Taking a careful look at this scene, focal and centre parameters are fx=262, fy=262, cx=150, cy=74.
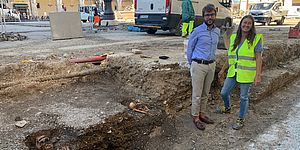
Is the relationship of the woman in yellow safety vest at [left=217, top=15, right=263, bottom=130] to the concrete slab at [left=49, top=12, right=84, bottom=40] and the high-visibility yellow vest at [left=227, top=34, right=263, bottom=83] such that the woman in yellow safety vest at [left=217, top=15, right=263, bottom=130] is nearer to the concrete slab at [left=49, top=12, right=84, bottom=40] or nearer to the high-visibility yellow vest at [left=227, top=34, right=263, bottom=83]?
the high-visibility yellow vest at [left=227, top=34, right=263, bottom=83]

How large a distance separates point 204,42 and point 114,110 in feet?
5.50

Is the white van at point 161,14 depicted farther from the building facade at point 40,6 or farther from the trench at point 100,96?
the building facade at point 40,6

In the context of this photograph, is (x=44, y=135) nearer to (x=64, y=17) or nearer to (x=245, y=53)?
(x=245, y=53)

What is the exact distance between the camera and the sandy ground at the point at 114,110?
3426 mm

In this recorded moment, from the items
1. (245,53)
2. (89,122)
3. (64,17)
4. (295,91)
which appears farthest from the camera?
(64,17)

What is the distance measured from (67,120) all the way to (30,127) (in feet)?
1.51

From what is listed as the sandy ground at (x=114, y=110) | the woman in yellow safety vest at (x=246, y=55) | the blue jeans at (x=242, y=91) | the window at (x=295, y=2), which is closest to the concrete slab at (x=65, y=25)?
the sandy ground at (x=114, y=110)

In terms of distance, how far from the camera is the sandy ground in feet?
11.2

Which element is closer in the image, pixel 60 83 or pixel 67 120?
pixel 67 120

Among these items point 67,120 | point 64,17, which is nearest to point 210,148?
point 67,120

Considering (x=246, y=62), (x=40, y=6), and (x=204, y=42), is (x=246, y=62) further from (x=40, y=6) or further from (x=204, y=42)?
(x=40, y=6)

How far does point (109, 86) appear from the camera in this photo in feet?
16.7

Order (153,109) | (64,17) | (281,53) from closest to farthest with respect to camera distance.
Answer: (153,109) → (281,53) → (64,17)

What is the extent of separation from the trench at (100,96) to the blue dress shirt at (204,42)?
114cm
